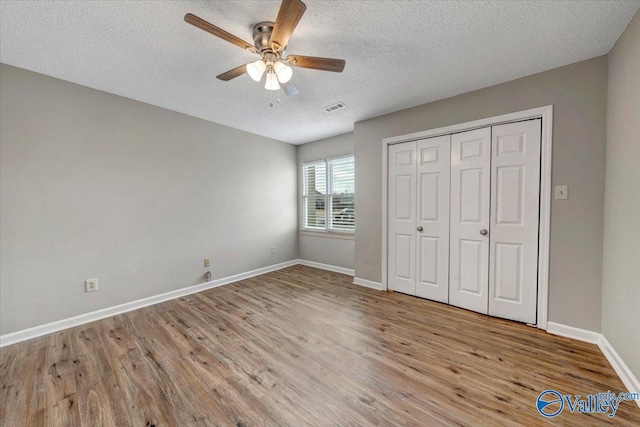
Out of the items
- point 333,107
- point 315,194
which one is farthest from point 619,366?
point 315,194

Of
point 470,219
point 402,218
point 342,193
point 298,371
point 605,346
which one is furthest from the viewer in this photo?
point 342,193

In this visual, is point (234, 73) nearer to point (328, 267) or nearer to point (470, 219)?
point (470, 219)

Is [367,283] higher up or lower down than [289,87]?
lower down

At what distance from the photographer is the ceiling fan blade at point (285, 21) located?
1.26 metres

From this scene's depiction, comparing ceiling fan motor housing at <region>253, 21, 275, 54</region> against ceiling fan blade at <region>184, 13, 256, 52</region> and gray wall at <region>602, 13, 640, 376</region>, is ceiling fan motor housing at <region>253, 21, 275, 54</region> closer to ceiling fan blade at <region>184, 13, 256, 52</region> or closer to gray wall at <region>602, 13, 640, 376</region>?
ceiling fan blade at <region>184, 13, 256, 52</region>

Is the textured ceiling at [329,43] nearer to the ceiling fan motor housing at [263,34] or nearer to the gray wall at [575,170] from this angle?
the ceiling fan motor housing at [263,34]

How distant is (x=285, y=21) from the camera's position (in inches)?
54.4

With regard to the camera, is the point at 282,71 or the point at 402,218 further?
the point at 402,218

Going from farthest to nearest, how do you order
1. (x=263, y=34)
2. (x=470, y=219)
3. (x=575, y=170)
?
1. (x=470, y=219)
2. (x=575, y=170)
3. (x=263, y=34)

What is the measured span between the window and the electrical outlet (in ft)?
10.6

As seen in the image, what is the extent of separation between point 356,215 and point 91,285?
10.9 ft

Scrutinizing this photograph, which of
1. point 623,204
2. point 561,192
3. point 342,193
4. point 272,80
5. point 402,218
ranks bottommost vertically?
point 402,218

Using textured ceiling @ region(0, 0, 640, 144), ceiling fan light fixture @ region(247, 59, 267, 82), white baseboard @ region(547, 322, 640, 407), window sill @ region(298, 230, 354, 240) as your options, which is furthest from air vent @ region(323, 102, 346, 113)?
white baseboard @ region(547, 322, 640, 407)

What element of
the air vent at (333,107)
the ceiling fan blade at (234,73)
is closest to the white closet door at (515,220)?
the air vent at (333,107)
